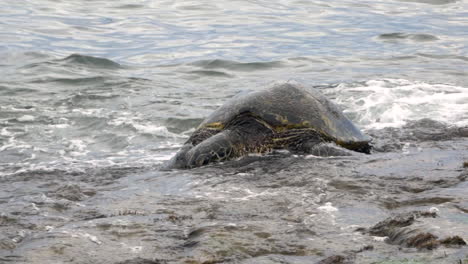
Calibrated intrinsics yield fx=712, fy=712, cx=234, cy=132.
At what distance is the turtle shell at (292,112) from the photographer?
20.6 feet

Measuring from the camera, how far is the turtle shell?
628 cm

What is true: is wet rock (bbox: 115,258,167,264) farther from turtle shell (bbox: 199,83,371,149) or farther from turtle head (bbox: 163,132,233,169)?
turtle shell (bbox: 199,83,371,149)

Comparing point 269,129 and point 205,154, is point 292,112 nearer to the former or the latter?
point 269,129

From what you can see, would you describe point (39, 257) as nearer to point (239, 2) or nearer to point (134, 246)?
point (134, 246)

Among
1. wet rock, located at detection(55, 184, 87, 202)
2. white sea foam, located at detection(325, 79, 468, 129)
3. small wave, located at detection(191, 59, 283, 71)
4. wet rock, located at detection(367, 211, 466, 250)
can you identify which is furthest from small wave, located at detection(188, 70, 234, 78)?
wet rock, located at detection(367, 211, 466, 250)

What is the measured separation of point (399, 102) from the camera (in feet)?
30.5

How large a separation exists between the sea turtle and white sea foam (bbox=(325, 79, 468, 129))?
185cm

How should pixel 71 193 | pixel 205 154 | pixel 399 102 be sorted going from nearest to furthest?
1. pixel 71 193
2. pixel 205 154
3. pixel 399 102

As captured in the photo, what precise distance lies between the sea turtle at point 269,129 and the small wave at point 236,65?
253 inches

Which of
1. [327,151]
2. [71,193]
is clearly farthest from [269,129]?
[71,193]

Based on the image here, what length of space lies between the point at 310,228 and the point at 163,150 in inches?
143

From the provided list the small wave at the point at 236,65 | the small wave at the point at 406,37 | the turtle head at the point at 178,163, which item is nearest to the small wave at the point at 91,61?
the small wave at the point at 236,65

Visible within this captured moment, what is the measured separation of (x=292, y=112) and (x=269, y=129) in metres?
0.26

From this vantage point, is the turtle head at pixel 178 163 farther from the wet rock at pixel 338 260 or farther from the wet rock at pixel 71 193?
the wet rock at pixel 338 260
